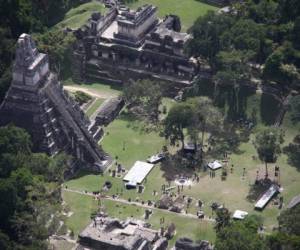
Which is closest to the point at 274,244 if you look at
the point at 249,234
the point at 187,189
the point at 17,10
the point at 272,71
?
the point at 249,234

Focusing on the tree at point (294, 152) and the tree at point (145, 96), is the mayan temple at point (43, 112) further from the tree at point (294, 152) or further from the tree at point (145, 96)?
the tree at point (294, 152)

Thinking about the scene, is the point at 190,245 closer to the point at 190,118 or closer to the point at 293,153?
the point at 190,118

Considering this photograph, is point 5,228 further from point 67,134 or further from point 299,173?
point 299,173

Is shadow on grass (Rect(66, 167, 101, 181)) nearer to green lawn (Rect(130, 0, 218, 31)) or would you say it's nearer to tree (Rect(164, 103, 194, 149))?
tree (Rect(164, 103, 194, 149))

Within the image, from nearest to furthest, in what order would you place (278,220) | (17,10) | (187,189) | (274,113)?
(278,220), (187,189), (274,113), (17,10)

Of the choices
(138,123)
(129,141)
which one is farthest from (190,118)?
(138,123)

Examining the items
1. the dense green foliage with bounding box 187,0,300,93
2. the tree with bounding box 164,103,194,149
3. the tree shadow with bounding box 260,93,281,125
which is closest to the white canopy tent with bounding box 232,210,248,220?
the tree with bounding box 164,103,194,149
